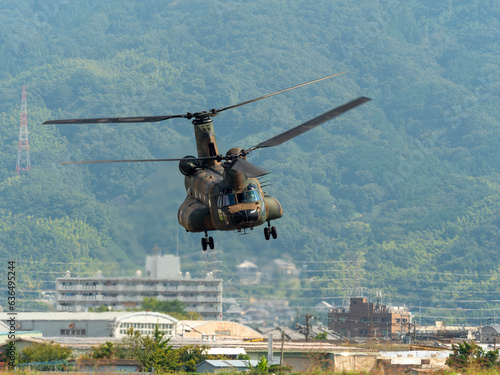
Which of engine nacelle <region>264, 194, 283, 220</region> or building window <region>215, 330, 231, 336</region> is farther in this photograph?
building window <region>215, 330, 231, 336</region>

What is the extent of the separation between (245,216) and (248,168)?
113 inches

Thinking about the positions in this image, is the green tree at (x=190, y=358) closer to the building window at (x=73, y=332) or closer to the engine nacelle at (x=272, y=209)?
the engine nacelle at (x=272, y=209)

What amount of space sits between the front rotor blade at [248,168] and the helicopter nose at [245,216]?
1892 mm

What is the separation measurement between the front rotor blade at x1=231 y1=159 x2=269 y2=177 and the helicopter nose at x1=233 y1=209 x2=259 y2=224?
189 cm

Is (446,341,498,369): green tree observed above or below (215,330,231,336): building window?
below

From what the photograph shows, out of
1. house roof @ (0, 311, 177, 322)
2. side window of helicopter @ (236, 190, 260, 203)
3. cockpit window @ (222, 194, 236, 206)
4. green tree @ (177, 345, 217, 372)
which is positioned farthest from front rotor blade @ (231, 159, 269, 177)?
house roof @ (0, 311, 177, 322)

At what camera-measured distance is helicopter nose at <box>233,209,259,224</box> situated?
4644cm

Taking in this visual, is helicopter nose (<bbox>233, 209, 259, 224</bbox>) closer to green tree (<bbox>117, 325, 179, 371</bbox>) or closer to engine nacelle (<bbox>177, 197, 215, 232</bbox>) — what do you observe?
engine nacelle (<bbox>177, 197, 215, 232</bbox>)

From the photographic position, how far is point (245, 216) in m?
46.5

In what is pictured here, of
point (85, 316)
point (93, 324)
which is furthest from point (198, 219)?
point (85, 316)

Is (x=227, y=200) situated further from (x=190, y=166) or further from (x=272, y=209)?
(x=190, y=166)

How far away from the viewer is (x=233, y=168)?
152ft

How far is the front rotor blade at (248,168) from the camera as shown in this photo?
44.1 metres

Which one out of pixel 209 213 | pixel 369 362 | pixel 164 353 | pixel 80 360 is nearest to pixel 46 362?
pixel 80 360
